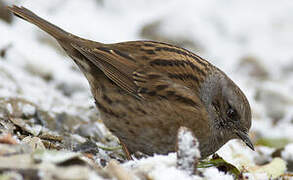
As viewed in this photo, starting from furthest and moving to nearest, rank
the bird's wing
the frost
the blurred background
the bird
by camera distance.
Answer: the blurred background, the bird's wing, the bird, the frost

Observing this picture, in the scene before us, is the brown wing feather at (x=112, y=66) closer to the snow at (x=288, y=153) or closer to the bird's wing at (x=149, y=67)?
the bird's wing at (x=149, y=67)

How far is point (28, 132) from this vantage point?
4113mm

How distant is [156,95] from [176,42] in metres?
5.41

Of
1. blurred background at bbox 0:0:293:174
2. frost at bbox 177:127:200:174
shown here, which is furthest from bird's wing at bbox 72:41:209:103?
frost at bbox 177:127:200:174

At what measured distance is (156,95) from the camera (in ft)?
13.6

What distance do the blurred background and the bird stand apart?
94cm

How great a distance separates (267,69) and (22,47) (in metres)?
4.64

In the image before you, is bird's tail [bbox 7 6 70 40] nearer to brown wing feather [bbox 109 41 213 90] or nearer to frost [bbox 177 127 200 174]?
brown wing feather [bbox 109 41 213 90]

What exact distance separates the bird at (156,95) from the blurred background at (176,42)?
938 mm

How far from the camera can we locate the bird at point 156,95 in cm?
400

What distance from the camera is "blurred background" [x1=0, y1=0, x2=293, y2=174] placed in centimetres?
626

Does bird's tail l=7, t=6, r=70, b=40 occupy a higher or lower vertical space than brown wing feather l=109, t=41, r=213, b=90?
lower

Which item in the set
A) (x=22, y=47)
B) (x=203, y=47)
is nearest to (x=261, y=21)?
(x=203, y=47)

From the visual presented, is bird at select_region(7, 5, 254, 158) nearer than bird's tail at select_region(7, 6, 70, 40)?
Yes
